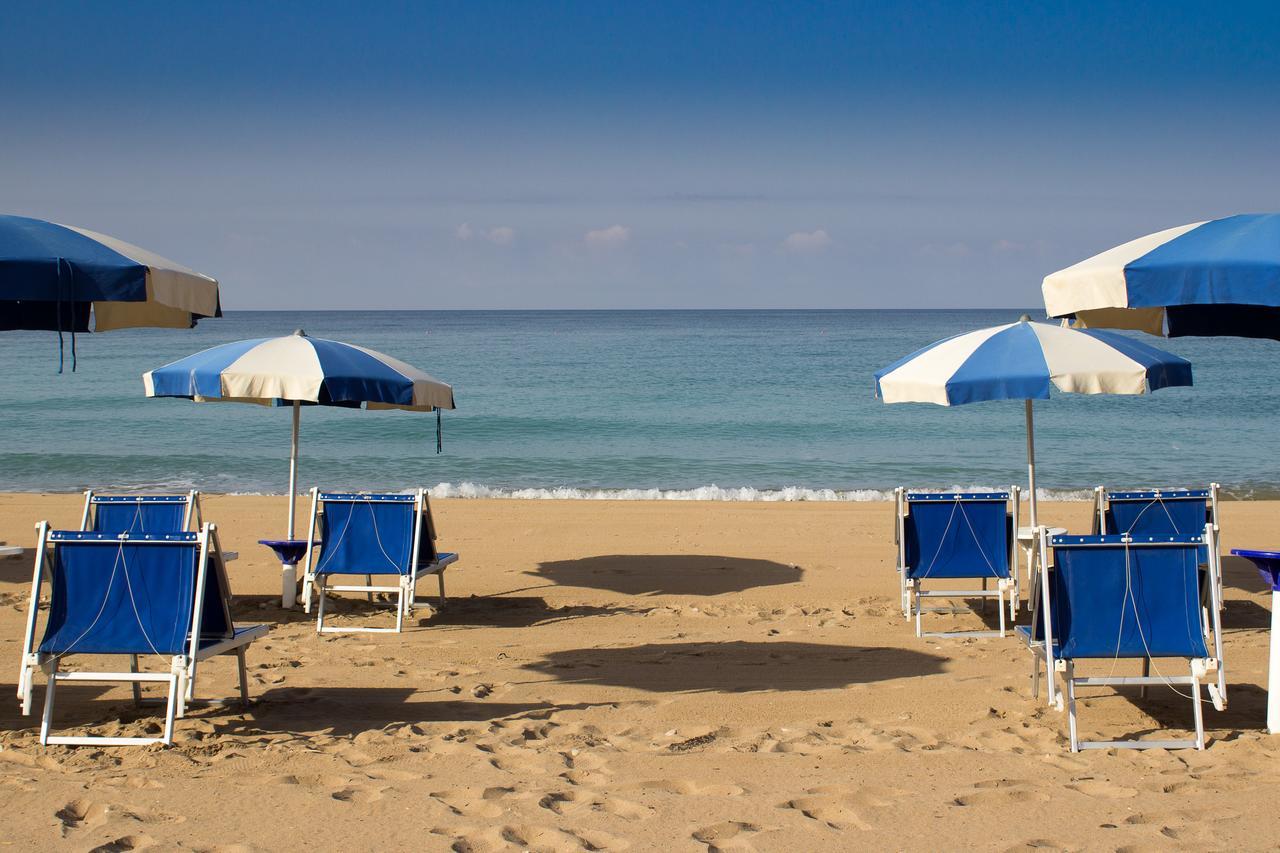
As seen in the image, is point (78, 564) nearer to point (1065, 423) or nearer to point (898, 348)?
point (1065, 423)

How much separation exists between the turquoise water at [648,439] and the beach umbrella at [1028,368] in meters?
9.24

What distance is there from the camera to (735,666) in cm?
627

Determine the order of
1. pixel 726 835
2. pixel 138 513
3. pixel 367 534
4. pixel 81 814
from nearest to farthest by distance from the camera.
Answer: pixel 726 835 < pixel 81 814 < pixel 367 534 < pixel 138 513

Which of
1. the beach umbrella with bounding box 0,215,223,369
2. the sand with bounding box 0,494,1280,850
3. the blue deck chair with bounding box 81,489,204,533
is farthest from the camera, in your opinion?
the blue deck chair with bounding box 81,489,204,533

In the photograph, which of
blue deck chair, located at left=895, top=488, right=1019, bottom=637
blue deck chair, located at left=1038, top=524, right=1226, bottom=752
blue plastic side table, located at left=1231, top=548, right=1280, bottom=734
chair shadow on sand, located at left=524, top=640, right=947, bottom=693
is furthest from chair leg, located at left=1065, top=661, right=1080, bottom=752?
blue deck chair, located at left=895, top=488, right=1019, bottom=637

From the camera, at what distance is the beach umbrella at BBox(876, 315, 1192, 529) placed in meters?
6.61

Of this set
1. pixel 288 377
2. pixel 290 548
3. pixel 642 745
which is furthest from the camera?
pixel 290 548

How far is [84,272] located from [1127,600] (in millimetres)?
4321

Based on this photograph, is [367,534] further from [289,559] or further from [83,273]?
[83,273]

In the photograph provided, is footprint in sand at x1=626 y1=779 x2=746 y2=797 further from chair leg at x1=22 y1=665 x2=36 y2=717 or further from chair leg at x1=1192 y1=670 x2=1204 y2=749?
chair leg at x1=22 y1=665 x2=36 y2=717

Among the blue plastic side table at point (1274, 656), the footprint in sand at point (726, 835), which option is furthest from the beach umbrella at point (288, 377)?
the blue plastic side table at point (1274, 656)

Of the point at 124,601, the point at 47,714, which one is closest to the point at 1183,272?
the point at 124,601

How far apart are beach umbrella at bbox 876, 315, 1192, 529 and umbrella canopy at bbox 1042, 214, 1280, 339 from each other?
2.71 feet

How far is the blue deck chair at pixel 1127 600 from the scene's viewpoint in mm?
4766
